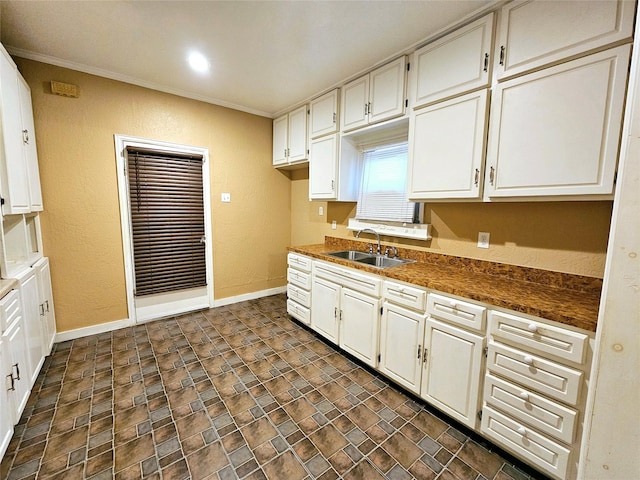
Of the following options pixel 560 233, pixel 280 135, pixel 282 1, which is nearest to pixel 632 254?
pixel 560 233

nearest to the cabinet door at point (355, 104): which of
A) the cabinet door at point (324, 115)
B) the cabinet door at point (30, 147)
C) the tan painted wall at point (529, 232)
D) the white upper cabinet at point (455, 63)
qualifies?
the cabinet door at point (324, 115)

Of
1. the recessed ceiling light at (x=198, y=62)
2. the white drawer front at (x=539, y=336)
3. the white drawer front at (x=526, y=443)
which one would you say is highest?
the recessed ceiling light at (x=198, y=62)

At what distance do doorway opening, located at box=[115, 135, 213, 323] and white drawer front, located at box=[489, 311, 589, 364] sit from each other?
3169 mm

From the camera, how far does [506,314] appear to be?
146 centimetres

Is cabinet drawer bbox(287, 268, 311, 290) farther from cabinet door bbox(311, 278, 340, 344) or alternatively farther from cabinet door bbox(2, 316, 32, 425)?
cabinet door bbox(2, 316, 32, 425)

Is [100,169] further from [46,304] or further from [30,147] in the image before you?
[46,304]

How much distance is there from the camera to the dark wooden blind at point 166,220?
3.01 m

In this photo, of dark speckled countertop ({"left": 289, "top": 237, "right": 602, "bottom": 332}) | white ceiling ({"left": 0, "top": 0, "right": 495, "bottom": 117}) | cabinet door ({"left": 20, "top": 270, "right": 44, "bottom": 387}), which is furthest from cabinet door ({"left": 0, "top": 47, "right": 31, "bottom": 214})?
dark speckled countertop ({"left": 289, "top": 237, "right": 602, "bottom": 332})

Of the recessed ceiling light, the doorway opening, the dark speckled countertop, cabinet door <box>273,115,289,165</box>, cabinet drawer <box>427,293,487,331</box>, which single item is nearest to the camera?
the dark speckled countertop

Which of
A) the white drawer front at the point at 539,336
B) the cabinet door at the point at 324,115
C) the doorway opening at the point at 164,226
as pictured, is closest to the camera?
the white drawer front at the point at 539,336

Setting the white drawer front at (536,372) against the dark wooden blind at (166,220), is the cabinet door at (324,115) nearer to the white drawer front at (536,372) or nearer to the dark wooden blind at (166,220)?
the dark wooden blind at (166,220)

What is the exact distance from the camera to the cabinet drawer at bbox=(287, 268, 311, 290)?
289cm

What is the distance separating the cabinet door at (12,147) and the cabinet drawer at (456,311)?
→ 9.18 ft

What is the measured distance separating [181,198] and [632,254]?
360 centimetres
